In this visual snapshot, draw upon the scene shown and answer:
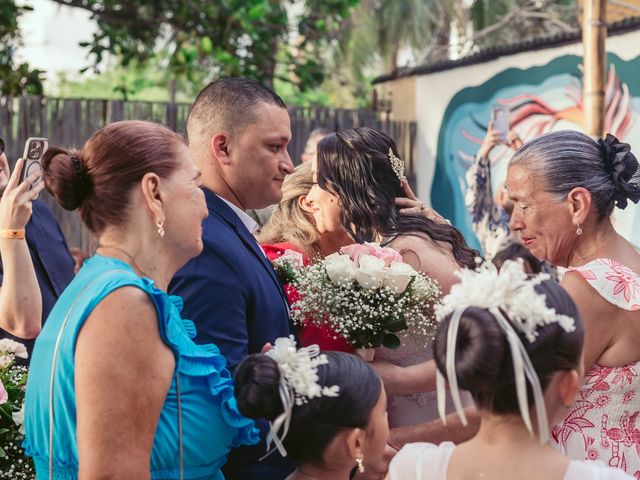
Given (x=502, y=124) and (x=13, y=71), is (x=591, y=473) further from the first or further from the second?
(x=13, y=71)

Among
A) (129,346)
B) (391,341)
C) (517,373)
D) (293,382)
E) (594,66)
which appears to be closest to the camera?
(517,373)

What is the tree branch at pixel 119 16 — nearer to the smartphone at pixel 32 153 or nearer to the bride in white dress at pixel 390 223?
the smartphone at pixel 32 153

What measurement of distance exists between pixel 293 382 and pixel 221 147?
119 centimetres

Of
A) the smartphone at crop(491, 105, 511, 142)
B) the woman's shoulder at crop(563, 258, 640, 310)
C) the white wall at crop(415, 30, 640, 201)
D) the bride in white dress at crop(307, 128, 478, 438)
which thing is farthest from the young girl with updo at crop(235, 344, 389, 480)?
the white wall at crop(415, 30, 640, 201)

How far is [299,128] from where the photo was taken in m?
12.2

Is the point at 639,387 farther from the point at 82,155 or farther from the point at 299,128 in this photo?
the point at 299,128

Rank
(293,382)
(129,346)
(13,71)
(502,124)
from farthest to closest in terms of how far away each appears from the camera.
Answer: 1. (13,71)
2. (502,124)
3. (293,382)
4. (129,346)

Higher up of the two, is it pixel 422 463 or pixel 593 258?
pixel 593 258

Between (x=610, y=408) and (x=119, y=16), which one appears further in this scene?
(x=119, y=16)

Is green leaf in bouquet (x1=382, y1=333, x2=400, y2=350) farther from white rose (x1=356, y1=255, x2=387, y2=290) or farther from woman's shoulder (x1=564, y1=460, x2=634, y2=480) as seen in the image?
woman's shoulder (x1=564, y1=460, x2=634, y2=480)

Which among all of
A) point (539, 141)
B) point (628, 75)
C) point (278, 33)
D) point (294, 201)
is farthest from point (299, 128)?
point (539, 141)

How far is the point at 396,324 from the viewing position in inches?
133

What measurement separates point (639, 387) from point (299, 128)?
30.0 ft

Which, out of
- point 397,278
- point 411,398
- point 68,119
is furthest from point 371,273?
point 68,119
